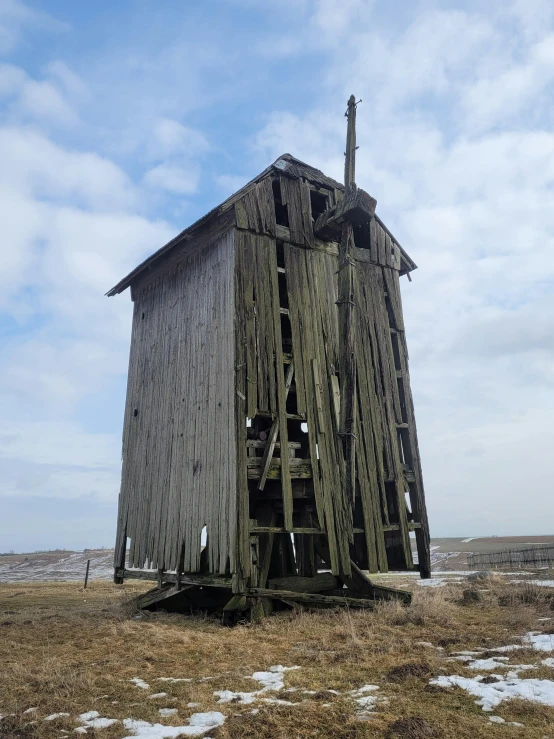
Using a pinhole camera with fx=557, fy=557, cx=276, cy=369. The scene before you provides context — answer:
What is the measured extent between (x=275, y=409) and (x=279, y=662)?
20.3 ft

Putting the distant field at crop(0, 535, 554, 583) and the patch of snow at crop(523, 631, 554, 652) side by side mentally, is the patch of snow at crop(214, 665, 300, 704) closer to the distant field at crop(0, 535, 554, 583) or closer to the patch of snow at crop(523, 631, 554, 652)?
the patch of snow at crop(523, 631, 554, 652)

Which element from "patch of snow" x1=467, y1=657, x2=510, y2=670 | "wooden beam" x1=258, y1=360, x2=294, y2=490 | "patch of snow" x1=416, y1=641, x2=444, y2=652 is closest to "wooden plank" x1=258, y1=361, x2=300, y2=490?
"wooden beam" x1=258, y1=360, x2=294, y2=490

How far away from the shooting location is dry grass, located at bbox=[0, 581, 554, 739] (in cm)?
492

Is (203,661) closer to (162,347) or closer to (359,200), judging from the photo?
(162,347)

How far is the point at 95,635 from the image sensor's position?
9836mm

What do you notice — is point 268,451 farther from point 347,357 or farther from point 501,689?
point 501,689

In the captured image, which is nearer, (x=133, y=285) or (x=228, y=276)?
(x=228, y=276)

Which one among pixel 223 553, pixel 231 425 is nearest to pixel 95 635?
pixel 223 553

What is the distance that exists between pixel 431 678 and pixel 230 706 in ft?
7.52

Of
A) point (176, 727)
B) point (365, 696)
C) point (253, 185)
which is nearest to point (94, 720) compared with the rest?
point (176, 727)

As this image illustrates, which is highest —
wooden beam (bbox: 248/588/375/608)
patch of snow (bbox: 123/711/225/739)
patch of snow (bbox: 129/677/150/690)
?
wooden beam (bbox: 248/588/375/608)

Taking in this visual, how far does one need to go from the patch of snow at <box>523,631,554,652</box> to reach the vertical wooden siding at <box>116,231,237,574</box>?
5.64 metres

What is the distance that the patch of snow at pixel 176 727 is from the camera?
479 cm

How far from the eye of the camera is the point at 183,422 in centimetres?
1398
